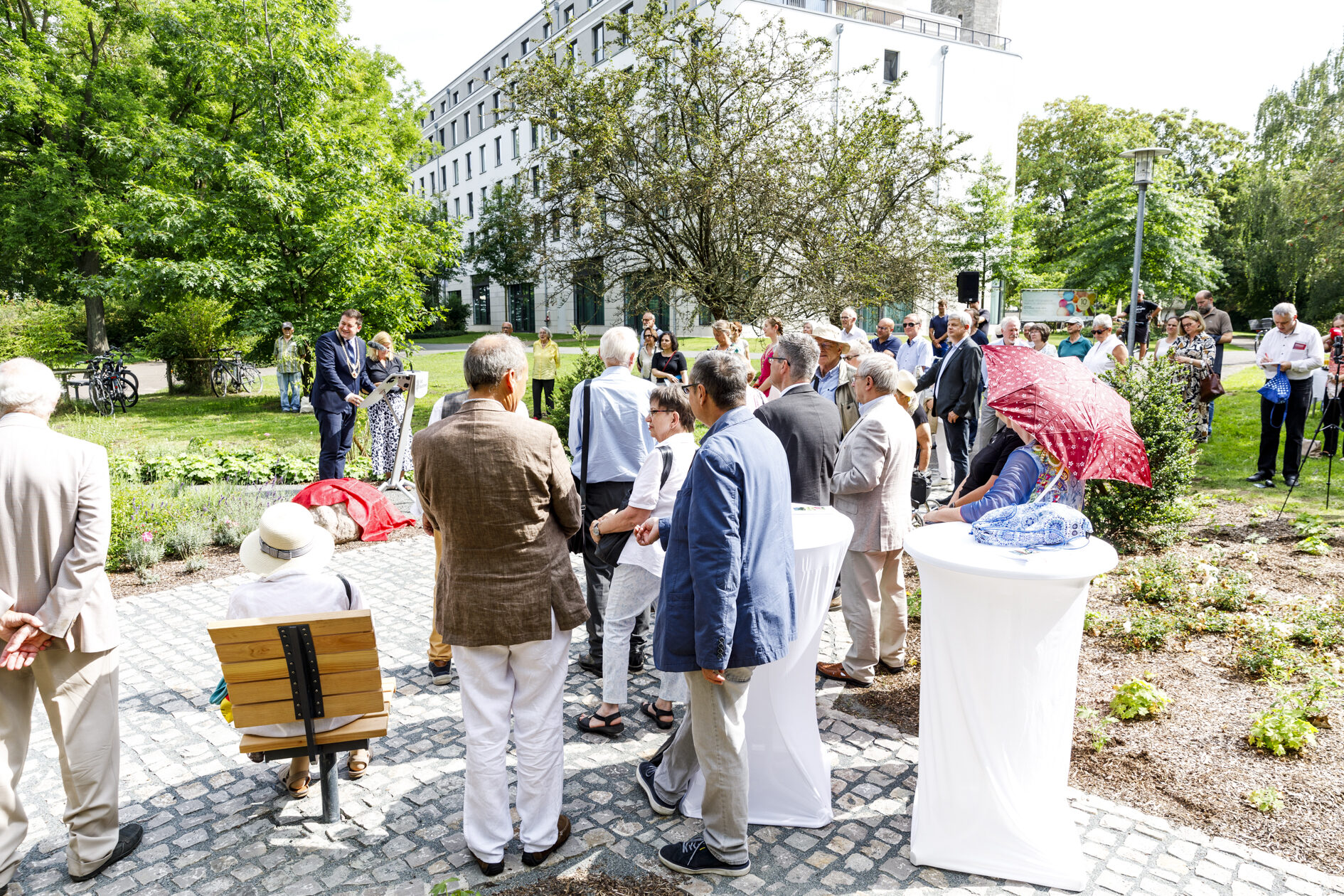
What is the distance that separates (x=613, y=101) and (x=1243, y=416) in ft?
43.4

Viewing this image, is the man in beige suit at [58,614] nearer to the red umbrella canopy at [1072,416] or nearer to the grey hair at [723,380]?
the grey hair at [723,380]

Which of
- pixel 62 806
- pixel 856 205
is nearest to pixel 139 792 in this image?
pixel 62 806

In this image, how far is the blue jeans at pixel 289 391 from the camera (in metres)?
18.0

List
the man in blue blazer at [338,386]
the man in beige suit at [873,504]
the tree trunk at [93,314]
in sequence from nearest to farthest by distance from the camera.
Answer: the man in beige suit at [873,504]
the man in blue blazer at [338,386]
the tree trunk at [93,314]

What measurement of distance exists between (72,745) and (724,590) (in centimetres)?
279

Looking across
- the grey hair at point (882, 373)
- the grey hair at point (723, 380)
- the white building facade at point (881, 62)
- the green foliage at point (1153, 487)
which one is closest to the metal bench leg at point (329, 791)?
the grey hair at point (723, 380)

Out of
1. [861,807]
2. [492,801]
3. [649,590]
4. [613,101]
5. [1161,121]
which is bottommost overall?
[861,807]

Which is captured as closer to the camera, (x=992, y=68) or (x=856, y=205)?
(x=856, y=205)

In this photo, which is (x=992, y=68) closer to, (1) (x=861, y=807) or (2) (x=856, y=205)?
(2) (x=856, y=205)

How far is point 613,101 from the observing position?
16.4 m

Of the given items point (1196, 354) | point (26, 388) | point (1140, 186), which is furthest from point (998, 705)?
point (1140, 186)

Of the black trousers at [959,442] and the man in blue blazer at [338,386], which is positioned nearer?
the black trousers at [959,442]

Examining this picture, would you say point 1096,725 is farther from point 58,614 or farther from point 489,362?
point 58,614

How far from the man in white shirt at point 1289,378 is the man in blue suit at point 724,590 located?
8.94 meters
